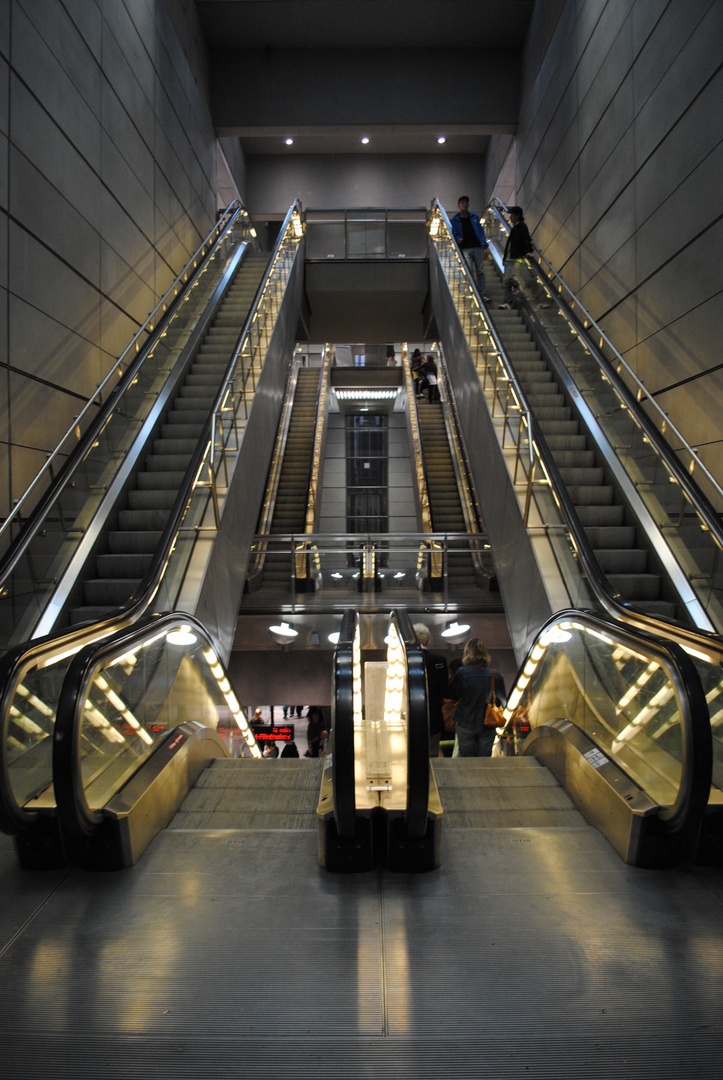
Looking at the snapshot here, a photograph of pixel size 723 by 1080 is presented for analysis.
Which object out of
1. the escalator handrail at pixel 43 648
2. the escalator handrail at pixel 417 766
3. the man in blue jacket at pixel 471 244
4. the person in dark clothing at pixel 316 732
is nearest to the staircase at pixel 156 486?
the escalator handrail at pixel 43 648

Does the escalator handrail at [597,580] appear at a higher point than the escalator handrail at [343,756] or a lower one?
higher

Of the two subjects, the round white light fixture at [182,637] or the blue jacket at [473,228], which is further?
the blue jacket at [473,228]

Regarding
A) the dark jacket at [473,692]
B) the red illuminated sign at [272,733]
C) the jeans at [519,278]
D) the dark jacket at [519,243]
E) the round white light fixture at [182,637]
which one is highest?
the dark jacket at [519,243]

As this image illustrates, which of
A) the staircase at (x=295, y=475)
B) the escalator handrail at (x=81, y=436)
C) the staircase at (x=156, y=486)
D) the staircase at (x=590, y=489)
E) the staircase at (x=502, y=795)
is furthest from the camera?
the staircase at (x=295, y=475)

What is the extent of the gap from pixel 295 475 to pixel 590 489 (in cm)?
1113

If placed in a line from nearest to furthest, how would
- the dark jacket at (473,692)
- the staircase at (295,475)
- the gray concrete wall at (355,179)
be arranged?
the dark jacket at (473,692)
the staircase at (295,475)
the gray concrete wall at (355,179)

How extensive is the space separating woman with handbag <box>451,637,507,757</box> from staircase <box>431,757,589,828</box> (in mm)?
891

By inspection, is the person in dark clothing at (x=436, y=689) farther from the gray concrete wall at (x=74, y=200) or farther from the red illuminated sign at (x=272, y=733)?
the red illuminated sign at (x=272, y=733)

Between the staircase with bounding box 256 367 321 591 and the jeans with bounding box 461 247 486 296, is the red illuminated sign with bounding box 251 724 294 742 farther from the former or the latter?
the jeans with bounding box 461 247 486 296

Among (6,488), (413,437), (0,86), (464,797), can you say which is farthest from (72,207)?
(413,437)

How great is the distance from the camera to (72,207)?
7.17 m

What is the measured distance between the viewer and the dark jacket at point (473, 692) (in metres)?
5.20

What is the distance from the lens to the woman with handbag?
520 cm

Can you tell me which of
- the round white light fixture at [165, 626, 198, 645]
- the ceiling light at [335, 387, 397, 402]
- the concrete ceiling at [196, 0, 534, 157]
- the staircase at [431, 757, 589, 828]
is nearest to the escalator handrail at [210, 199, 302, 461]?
the round white light fixture at [165, 626, 198, 645]
